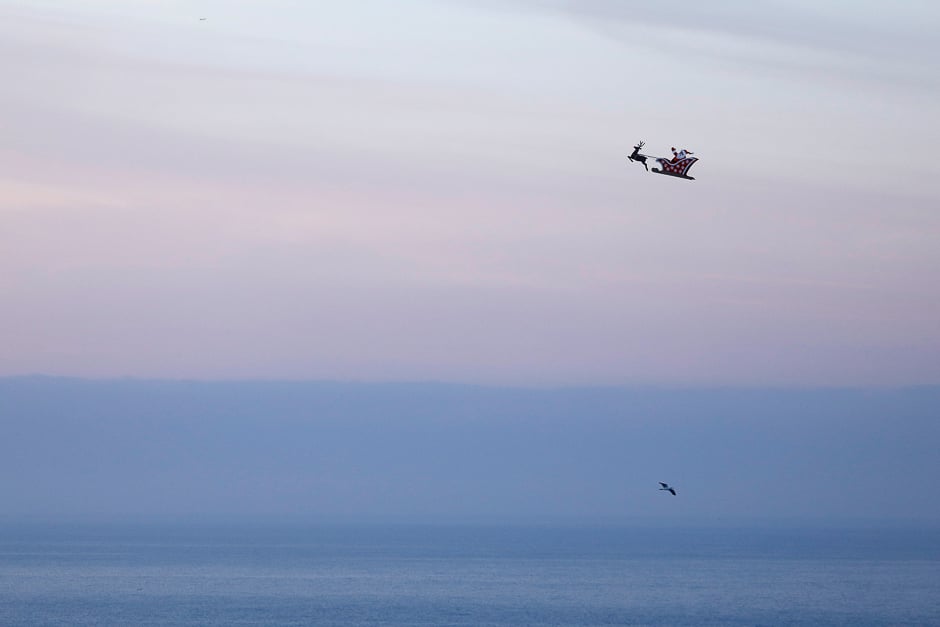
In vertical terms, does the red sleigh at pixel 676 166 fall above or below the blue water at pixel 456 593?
above

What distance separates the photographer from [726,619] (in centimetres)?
11481

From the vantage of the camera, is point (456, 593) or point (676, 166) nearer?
point (676, 166)

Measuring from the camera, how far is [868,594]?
14275 cm

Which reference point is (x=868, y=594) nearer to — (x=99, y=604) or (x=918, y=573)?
(x=918, y=573)

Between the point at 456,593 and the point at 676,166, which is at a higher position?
the point at 676,166

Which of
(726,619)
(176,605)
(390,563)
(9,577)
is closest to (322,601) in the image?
(176,605)

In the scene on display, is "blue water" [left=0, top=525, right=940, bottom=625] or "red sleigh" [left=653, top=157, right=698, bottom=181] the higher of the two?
"red sleigh" [left=653, top=157, right=698, bottom=181]

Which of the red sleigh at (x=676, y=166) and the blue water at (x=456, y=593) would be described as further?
the blue water at (x=456, y=593)

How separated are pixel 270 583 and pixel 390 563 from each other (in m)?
47.7

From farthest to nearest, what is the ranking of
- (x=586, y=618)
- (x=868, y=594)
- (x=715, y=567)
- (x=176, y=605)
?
1. (x=715, y=567)
2. (x=868, y=594)
3. (x=176, y=605)
4. (x=586, y=618)

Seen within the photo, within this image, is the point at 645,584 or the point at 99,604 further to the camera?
the point at 645,584

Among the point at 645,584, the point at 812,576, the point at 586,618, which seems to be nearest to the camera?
the point at 586,618

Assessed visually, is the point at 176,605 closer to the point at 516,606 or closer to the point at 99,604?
the point at 99,604

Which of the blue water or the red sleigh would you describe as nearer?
the red sleigh
